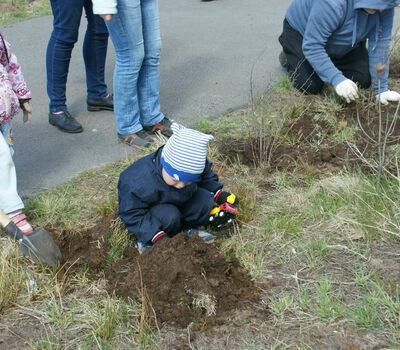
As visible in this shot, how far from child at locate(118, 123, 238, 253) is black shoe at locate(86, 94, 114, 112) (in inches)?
78.1

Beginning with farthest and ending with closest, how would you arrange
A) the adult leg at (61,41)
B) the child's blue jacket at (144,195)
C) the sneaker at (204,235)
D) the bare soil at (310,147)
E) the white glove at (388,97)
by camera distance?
1. the white glove at (388,97)
2. the adult leg at (61,41)
3. the bare soil at (310,147)
4. the sneaker at (204,235)
5. the child's blue jacket at (144,195)

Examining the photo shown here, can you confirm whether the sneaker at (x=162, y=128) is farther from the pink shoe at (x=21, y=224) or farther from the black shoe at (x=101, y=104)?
the pink shoe at (x=21, y=224)

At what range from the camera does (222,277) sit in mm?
2496

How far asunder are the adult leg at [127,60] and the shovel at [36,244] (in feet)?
4.75

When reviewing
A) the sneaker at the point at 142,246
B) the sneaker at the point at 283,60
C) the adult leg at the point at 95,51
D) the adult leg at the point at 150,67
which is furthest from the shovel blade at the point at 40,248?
the sneaker at the point at 283,60

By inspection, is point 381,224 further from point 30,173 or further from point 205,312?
point 30,173

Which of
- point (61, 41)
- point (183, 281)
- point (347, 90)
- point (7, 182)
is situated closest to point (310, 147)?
point (347, 90)

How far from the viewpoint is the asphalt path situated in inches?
156

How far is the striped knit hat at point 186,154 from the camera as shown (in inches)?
102

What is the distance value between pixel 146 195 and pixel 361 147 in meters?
1.88

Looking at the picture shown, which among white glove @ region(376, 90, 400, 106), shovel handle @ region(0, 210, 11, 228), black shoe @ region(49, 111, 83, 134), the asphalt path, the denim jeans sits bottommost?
the asphalt path

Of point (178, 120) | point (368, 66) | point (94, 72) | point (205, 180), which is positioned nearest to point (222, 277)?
point (205, 180)

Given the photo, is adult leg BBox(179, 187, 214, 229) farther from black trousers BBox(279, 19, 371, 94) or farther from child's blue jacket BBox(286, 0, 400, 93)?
black trousers BBox(279, 19, 371, 94)

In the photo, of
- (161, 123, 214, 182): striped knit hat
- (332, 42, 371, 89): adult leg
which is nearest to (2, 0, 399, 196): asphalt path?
(332, 42, 371, 89): adult leg
